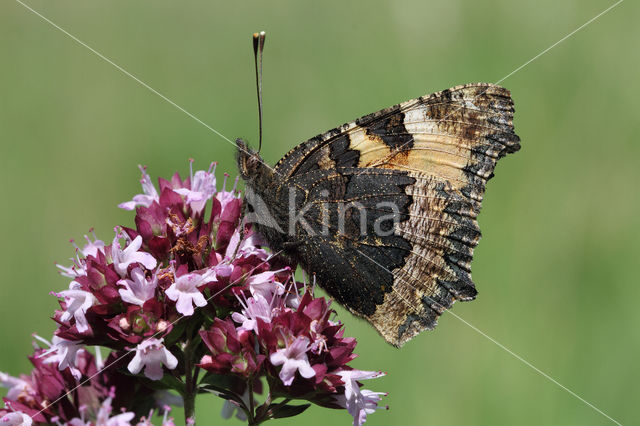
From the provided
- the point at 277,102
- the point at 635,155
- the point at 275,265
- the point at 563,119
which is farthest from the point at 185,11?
the point at 275,265

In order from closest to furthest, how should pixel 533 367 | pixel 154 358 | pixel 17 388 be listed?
pixel 154 358
pixel 17 388
pixel 533 367

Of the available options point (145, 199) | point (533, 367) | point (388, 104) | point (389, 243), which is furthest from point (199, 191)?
point (388, 104)

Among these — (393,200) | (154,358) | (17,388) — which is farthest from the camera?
(393,200)

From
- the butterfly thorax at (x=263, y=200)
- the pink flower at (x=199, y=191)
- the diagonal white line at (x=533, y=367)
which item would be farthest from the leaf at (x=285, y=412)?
the diagonal white line at (x=533, y=367)

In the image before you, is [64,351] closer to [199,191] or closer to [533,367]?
[199,191]

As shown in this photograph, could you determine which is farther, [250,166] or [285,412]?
[250,166]

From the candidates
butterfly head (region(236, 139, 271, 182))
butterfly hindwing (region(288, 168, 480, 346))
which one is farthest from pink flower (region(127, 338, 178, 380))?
butterfly head (region(236, 139, 271, 182))
